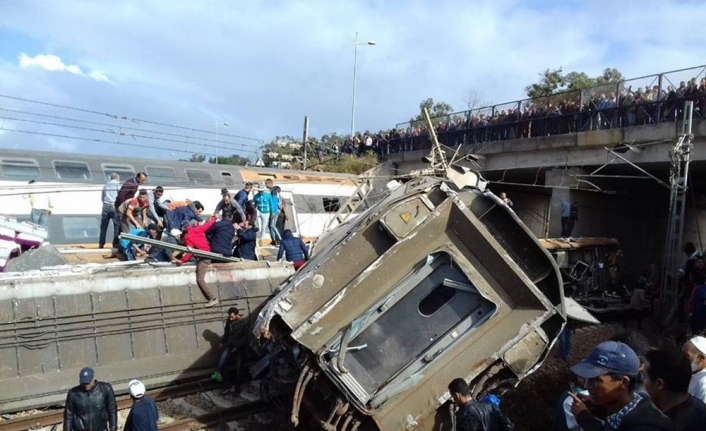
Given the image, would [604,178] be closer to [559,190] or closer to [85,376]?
[559,190]

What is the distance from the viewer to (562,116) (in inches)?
750

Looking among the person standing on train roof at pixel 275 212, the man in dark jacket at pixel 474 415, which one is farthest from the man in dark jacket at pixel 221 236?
the man in dark jacket at pixel 474 415

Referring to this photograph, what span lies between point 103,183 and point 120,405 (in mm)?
8963

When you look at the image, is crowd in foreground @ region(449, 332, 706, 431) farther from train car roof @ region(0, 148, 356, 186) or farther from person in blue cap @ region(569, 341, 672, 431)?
train car roof @ region(0, 148, 356, 186)

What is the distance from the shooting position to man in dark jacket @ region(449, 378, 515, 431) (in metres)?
4.54

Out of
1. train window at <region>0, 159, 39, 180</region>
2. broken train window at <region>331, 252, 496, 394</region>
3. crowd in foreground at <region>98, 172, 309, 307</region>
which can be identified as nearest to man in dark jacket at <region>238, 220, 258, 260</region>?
crowd in foreground at <region>98, 172, 309, 307</region>

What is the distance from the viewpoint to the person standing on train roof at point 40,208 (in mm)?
13078

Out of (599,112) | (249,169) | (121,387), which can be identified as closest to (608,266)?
(599,112)

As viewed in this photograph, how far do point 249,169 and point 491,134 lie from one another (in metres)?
9.16

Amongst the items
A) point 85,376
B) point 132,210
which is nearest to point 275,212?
point 132,210

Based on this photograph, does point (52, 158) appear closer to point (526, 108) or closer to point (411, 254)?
point (411, 254)

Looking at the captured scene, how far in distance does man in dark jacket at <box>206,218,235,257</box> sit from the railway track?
2180mm

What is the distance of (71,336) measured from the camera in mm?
8461

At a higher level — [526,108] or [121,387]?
[526,108]
